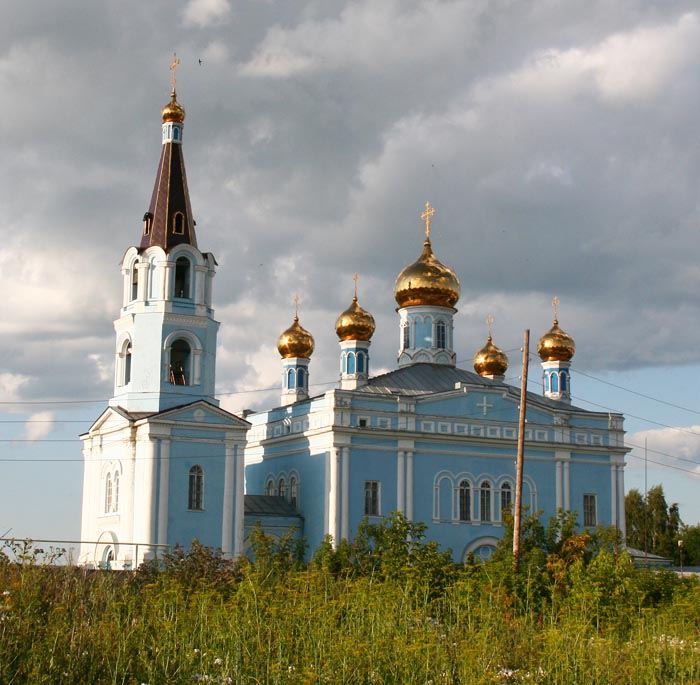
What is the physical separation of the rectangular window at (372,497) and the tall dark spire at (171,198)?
7954mm

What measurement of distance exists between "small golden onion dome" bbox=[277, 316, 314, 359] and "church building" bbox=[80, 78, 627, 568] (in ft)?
6.35

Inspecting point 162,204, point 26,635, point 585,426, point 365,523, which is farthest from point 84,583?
point 585,426

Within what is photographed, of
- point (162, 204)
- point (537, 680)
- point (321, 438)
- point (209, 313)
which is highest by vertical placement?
point (162, 204)

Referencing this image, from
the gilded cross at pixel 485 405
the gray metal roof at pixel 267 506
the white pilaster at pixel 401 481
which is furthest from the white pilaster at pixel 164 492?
the gilded cross at pixel 485 405

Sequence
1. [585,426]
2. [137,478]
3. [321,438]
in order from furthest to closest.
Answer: [585,426] < [321,438] < [137,478]

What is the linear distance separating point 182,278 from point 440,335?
10.0 m

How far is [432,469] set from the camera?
32.7m

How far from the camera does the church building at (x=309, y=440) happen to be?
29.1 metres

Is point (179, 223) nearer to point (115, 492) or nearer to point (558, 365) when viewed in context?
point (115, 492)

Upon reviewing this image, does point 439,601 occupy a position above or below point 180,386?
below

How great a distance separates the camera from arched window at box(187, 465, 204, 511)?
28955 millimetres

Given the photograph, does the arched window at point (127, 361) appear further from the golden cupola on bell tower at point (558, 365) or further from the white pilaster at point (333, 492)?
the golden cupola on bell tower at point (558, 365)

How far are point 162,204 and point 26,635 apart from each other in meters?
21.3

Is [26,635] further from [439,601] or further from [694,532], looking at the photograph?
[694,532]
